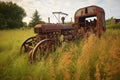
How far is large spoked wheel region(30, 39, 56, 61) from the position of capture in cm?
397

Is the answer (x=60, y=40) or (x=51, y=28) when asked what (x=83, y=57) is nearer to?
(x=60, y=40)

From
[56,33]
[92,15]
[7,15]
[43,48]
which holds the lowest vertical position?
[43,48]

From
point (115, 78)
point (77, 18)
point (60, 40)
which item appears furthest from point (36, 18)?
point (115, 78)

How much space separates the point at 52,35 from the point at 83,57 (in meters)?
2.02

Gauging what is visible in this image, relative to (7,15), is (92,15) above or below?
below

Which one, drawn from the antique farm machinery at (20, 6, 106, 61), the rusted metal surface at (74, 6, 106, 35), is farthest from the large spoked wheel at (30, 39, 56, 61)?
the rusted metal surface at (74, 6, 106, 35)

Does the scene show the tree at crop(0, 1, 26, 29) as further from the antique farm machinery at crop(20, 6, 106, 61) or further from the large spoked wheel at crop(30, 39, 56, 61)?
the large spoked wheel at crop(30, 39, 56, 61)

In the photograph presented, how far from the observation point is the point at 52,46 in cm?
428

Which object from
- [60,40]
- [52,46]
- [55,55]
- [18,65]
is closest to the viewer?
[18,65]

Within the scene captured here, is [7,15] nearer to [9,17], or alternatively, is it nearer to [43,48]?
[9,17]

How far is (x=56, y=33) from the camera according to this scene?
206 inches

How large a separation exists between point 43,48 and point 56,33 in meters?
1.27

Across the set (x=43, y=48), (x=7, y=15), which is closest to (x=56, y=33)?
(x=43, y=48)

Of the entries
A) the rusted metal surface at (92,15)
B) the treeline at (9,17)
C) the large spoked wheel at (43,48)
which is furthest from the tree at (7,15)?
the large spoked wheel at (43,48)
